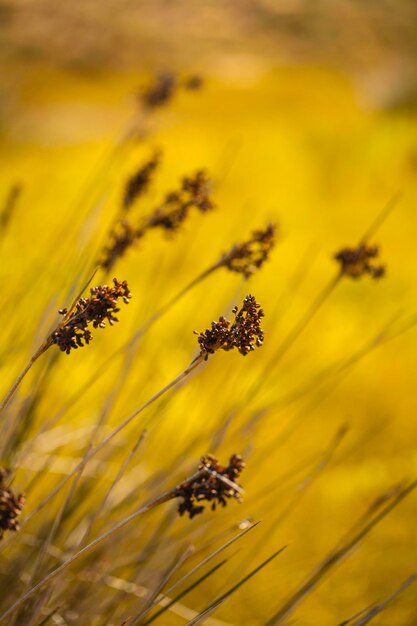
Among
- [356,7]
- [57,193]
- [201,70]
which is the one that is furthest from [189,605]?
[356,7]

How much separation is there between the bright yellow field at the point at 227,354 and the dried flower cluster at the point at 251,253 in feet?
0.42

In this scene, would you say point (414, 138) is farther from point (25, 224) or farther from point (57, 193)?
point (25, 224)

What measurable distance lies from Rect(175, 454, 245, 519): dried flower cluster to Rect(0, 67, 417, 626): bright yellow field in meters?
0.23

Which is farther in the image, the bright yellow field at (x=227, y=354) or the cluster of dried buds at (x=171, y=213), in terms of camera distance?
the bright yellow field at (x=227, y=354)

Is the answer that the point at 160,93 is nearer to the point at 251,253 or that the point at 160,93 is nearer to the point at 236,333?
the point at 251,253

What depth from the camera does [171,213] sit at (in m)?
0.65

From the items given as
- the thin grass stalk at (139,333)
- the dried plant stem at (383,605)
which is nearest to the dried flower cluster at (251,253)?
the thin grass stalk at (139,333)

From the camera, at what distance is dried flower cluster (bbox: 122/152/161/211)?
72 centimetres

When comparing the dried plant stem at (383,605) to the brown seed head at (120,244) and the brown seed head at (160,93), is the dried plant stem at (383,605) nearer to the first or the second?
the brown seed head at (120,244)

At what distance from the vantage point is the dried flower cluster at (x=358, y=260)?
63 centimetres

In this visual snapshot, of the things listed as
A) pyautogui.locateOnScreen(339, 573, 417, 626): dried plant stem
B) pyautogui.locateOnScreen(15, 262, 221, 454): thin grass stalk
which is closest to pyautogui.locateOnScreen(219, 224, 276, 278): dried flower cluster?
pyautogui.locateOnScreen(15, 262, 221, 454): thin grass stalk

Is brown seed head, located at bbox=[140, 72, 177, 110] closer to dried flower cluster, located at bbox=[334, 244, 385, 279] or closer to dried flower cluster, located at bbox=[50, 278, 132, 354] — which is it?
dried flower cluster, located at bbox=[334, 244, 385, 279]

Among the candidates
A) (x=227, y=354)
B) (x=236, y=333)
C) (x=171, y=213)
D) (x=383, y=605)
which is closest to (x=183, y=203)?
(x=171, y=213)

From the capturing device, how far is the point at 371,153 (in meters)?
2.07
